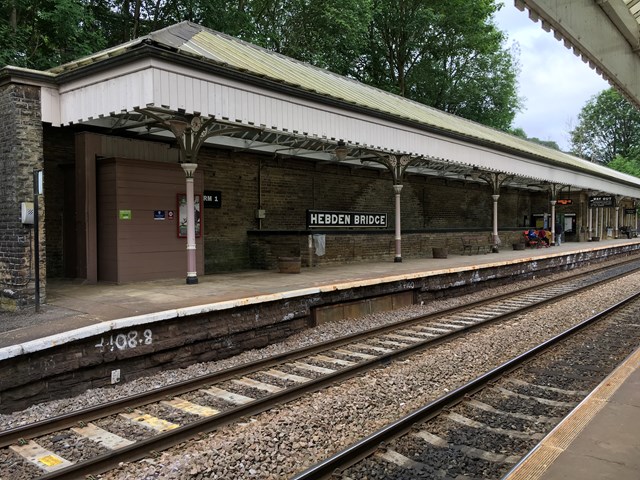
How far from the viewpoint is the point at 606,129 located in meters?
69.1

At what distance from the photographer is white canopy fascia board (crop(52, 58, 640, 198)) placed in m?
7.30

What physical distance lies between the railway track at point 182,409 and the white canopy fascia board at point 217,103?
161 inches

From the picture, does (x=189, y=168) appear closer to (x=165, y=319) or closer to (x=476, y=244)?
(x=165, y=319)

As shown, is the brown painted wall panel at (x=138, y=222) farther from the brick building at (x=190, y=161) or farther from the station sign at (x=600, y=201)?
the station sign at (x=600, y=201)

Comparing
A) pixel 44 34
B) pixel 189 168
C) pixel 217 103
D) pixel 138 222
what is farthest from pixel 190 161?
pixel 44 34

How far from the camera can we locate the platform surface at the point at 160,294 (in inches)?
244

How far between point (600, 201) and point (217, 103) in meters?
28.5

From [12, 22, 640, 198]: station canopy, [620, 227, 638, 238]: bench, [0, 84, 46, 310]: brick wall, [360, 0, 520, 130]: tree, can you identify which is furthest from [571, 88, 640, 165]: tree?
[0, 84, 46, 310]: brick wall

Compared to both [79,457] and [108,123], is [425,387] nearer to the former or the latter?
[79,457]

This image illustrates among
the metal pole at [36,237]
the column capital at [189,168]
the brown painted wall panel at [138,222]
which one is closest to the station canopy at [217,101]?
the column capital at [189,168]

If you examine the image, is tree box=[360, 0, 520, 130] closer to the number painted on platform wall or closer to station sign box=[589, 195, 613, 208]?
station sign box=[589, 195, 613, 208]

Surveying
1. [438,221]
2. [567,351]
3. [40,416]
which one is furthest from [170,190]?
[438,221]

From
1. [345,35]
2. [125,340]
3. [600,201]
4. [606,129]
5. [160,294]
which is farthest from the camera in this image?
[606,129]

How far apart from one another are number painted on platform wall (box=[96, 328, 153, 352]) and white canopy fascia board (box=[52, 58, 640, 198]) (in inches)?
128
